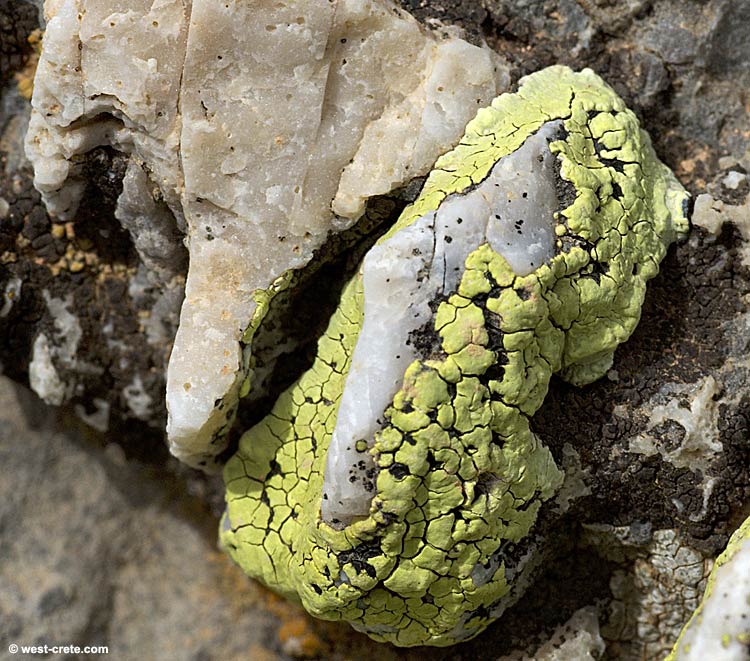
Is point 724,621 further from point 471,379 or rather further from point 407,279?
point 407,279

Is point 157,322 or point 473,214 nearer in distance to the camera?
point 473,214

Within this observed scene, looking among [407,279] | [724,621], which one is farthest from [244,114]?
[724,621]

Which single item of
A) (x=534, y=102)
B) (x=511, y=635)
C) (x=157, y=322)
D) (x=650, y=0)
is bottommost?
(x=511, y=635)

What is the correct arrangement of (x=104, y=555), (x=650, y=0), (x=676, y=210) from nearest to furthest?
(x=676, y=210), (x=650, y=0), (x=104, y=555)

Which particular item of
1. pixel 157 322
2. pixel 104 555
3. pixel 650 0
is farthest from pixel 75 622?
pixel 650 0

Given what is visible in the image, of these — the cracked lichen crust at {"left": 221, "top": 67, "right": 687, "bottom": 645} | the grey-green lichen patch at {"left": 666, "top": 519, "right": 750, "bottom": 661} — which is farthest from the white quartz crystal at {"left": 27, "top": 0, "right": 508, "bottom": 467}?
the grey-green lichen patch at {"left": 666, "top": 519, "right": 750, "bottom": 661}

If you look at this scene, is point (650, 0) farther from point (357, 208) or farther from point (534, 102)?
point (357, 208)
